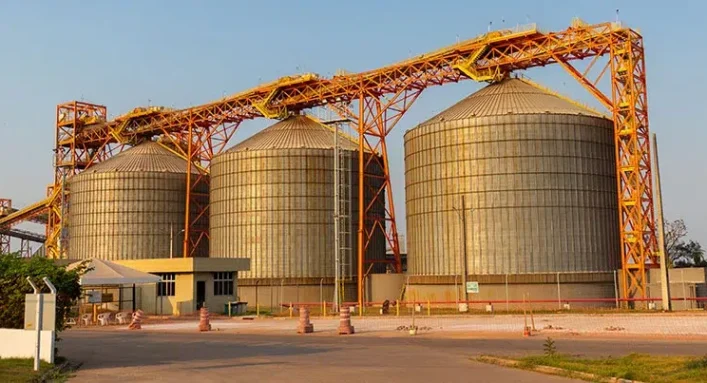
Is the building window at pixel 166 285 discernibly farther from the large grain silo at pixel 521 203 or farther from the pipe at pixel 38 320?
the pipe at pixel 38 320

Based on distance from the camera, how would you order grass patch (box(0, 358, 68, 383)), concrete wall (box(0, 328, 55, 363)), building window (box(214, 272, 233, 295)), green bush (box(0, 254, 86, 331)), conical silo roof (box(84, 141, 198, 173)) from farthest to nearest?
conical silo roof (box(84, 141, 198, 173))
building window (box(214, 272, 233, 295))
green bush (box(0, 254, 86, 331))
concrete wall (box(0, 328, 55, 363))
grass patch (box(0, 358, 68, 383))

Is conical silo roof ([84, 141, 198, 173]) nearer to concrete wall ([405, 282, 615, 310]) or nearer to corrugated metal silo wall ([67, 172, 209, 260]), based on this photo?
corrugated metal silo wall ([67, 172, 209, 260])

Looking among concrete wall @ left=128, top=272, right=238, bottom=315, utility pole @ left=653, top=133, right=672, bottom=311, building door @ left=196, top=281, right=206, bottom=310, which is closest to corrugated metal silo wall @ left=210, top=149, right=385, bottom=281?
concrete wall @ left=128, top=272, right=238, bottom=315

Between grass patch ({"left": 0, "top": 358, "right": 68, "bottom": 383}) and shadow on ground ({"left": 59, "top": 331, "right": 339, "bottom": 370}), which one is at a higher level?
grass patch ({"left": 0, "top": 358, "right": 68, "bottom": 383})

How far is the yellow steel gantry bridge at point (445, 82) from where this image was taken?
59156 millimetres

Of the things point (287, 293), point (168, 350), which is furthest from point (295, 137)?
point (168, 350)

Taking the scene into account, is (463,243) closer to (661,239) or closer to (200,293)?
(661,239)

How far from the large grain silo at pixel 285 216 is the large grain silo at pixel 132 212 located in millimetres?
12093

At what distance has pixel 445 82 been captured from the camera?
68062 millimetres

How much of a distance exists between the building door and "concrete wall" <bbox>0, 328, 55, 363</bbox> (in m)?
40.3

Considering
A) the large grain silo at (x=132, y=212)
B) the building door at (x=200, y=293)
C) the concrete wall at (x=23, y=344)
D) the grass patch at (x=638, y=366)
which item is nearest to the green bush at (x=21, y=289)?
the concrete wall at (x=23, y=344)

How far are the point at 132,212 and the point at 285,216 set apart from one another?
23.6m

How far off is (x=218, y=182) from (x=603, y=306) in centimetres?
4207

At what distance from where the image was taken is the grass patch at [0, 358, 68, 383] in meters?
20.3
